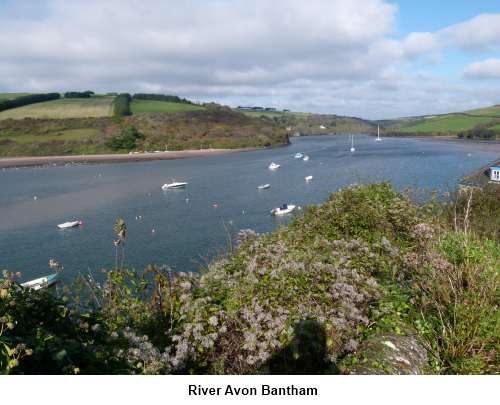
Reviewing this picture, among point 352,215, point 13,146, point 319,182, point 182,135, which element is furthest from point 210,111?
point 352,215

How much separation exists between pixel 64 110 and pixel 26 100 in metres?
23.7

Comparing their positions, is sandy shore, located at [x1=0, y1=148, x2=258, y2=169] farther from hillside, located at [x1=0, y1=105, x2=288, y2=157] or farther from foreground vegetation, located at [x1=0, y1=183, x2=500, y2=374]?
foreground vegetation, located at [x1=0, y1=183, x2=500, y2=374]

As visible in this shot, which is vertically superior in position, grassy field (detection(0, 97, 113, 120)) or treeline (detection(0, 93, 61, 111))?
treeline (detection(0, 93, 61, 111))

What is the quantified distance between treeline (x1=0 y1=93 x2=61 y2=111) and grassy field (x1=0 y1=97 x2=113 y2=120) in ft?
15.0

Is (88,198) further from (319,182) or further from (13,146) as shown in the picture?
(13,146)

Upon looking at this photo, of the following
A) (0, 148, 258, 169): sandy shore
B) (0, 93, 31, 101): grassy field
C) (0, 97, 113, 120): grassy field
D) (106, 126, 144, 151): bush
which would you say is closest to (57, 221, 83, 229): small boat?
(0, 148, 258, 169): sandy shore

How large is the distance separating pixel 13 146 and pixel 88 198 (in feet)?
297

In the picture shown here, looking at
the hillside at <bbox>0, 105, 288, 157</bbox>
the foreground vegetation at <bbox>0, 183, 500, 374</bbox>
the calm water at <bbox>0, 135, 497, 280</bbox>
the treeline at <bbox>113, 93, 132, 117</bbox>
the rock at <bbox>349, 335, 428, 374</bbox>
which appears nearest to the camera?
the foreground vegetation at <bbox>0, 183, 500, 374</bbox>

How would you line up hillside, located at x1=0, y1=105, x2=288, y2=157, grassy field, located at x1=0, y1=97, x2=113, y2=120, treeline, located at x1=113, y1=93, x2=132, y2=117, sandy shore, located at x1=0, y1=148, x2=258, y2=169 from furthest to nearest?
1. treeline, located at x1=113, y1=93, x2=132, y2=117
2. grassy field, located at x1=0, y1=97, x2=113, y2=120
3. hillside, located at x1=0, y1=105, x2=288, y2=157
4. sandy shore, located at x1=0, y1=148, x2=258, y2=169

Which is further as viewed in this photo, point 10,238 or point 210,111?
point 210,111

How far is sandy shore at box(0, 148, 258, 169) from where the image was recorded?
122 m

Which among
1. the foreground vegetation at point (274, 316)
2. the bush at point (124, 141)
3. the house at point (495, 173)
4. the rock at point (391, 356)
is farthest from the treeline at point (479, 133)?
the rock at point (391, 356)

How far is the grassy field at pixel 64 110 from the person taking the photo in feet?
530

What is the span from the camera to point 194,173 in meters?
91.3
